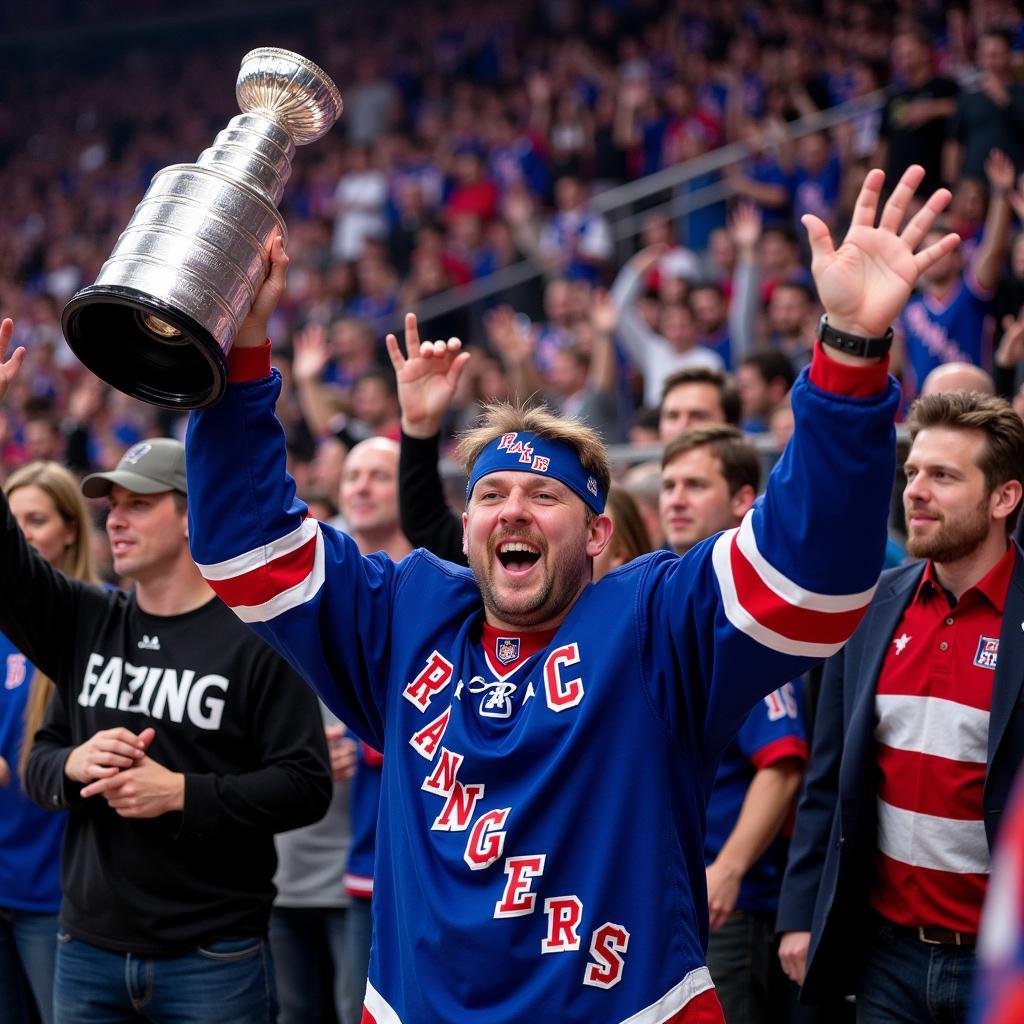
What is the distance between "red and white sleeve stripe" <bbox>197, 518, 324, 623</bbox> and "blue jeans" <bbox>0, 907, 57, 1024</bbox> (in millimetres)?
1669

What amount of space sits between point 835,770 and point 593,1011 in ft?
3.79

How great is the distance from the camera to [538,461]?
2656 millimetres

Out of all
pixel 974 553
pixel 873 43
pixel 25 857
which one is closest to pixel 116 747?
pixel 25 857

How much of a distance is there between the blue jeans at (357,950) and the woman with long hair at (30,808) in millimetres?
811

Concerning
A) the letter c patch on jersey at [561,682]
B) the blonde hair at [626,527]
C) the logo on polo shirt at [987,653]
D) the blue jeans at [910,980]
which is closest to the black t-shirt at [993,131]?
the blonde hair at [626,527]

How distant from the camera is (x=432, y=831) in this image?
97.8 inches

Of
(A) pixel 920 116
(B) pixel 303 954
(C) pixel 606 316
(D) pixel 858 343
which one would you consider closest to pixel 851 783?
(D) pixel 858 343

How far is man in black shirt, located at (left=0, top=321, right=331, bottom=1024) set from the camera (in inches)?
129

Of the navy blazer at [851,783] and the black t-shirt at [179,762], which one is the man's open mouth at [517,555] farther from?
the black t-shirt at [179,762]

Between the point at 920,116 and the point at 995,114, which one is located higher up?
the point at 920,116

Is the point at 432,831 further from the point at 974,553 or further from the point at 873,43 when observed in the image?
the point at 873,43

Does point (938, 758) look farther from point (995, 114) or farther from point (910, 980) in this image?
point (995, 114)

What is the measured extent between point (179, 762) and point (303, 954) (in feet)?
4.28

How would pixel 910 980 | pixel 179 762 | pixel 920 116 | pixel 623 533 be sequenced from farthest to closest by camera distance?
1. pixel 920 116
2. pixel 623 533
3. pixel 179 762
4. pixel 910 980
